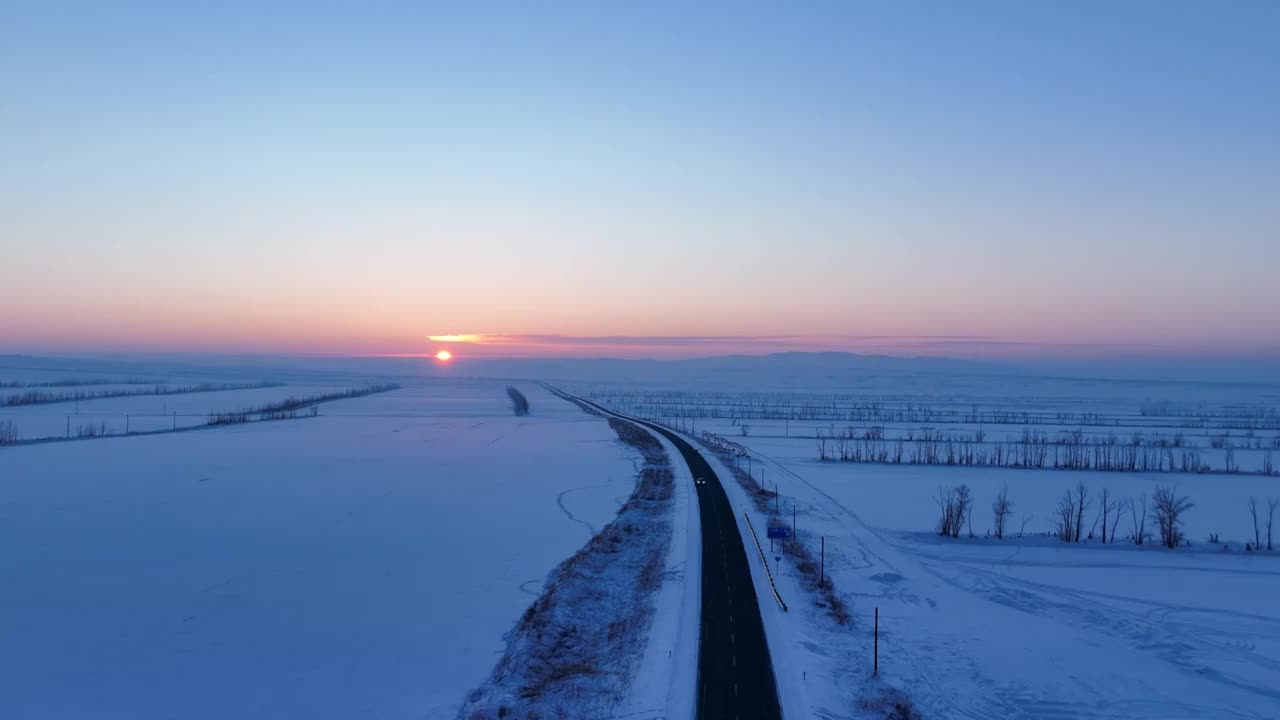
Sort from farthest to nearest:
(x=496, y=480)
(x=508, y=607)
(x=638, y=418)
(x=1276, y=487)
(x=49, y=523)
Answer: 1. (x=638, y=418)
2. (x=1276, y=487)
3. (x=496, y=480)
4. (x=49, y=523)
5. (x=508, y=607)

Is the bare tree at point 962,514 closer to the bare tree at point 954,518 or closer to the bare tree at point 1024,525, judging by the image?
the bare tree at point 954,518

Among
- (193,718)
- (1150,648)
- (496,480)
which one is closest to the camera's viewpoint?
(193,718)

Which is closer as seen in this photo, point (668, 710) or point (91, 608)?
point (668, 710)

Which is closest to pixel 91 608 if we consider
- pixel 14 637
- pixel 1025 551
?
pixel 14 637

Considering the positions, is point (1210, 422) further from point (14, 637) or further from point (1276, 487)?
point (14, 637)

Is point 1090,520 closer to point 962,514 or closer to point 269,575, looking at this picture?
point 962,514

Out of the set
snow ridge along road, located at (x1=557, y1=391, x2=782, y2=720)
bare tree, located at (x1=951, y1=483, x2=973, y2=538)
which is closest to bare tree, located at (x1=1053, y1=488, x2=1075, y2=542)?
bare tree, located at (x1=951, y1=483, x2=973, y2=538)

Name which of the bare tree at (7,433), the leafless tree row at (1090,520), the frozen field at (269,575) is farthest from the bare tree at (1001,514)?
the bare tree at (7,433)
